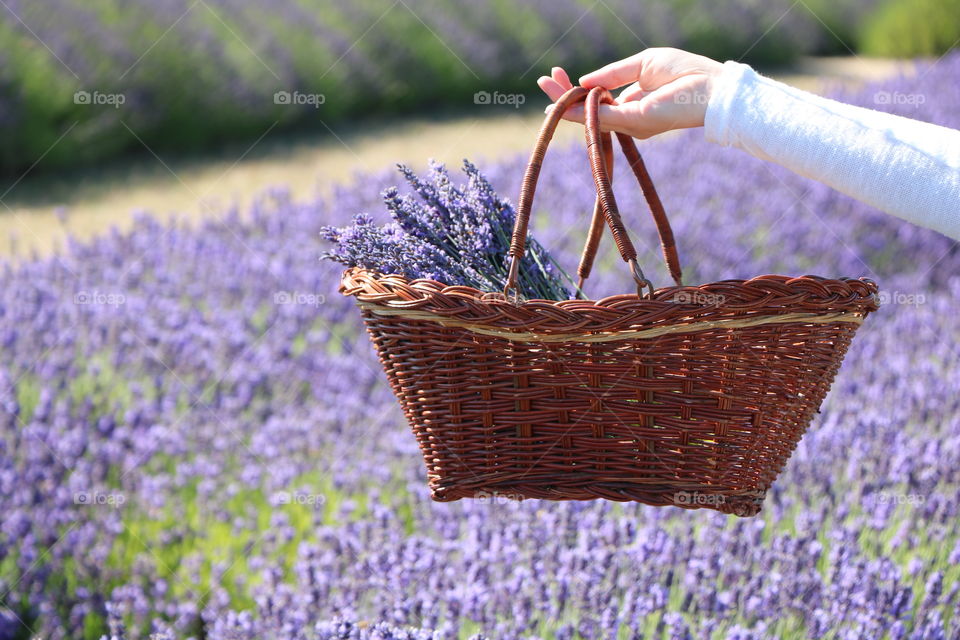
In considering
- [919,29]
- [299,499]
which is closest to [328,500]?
[299,499]

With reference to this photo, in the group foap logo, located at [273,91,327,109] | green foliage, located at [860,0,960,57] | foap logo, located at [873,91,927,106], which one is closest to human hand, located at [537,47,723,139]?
foap logo, located at [873,91,927,106]

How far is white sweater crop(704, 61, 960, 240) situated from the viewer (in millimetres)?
1313

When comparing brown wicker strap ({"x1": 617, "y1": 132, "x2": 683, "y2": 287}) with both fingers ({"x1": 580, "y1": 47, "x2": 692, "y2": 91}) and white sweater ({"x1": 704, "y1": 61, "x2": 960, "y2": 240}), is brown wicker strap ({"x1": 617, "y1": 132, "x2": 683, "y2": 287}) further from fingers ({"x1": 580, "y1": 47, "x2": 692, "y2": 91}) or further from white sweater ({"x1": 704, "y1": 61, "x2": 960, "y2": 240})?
white sweater ({"x1": 704, "y1": 61, "x2": 960, "y2": 240})

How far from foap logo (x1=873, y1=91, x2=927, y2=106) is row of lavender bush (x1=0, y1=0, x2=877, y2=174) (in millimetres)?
4113

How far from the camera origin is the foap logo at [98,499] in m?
2.68

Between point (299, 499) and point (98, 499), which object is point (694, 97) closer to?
point (299, 499)

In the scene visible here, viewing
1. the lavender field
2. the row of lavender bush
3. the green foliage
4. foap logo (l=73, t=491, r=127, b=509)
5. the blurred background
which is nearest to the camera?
the lavender field

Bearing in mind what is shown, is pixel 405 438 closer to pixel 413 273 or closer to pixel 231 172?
pixel 413 273

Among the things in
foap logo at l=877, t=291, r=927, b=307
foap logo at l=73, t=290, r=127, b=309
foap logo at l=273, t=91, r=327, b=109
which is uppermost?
foap logo at l=273, t=91, r=327, b=109

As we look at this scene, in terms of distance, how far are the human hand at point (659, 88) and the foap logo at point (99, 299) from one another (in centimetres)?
268

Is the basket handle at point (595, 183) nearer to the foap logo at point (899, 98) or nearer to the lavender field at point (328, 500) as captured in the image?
the lavender field at point (328, 500)

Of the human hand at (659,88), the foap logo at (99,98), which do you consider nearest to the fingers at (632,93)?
the human hand at (659,88)

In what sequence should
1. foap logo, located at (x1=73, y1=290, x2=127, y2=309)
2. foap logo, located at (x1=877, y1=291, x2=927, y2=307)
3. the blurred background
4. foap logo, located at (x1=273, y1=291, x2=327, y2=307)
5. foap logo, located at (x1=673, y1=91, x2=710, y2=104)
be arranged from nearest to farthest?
1. foap logo, located at (x1=673, y1=91, x2=710, y2=104)
2. foap logo, located at (x1=73, y1=290, x2=127, y2=309)
3. foap logo, located at (x1=273, y1=291, x2=327, y2=307)
4. foap logo, located at (x1=877, y1=291, x2=927, y2=307)
5. the blurred background

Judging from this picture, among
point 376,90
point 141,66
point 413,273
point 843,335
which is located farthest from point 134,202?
point 843,335
